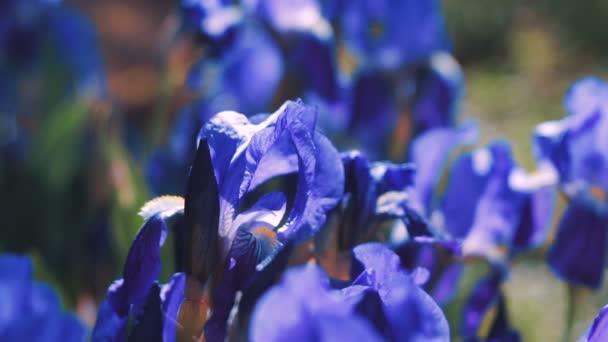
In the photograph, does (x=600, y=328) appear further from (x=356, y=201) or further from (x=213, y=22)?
(x=213, y=22)

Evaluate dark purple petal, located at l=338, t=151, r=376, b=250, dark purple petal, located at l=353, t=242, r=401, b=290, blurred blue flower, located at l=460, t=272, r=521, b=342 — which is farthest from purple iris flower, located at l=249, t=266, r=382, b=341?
blurred blue flower, located at l=460, t=272, r=521, b=342

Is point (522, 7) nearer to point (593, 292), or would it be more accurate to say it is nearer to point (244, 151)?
point (593, 292)

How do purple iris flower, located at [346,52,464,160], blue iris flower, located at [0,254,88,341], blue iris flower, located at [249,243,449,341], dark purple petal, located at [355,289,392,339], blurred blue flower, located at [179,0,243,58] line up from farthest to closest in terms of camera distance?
purple iris flower, located at [346,52,464,160] < blurred blue flower, located at [179,0,243,58] < blue iris flower, located at [0,254,88,341] < dark purple petal, located at [355,289,392,339] < blue iris flower, located at [249,243,449,341]

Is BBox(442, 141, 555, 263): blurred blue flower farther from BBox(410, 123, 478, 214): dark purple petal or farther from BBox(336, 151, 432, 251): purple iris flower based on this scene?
BBox(336, 151, 432, 251): purple iris flower

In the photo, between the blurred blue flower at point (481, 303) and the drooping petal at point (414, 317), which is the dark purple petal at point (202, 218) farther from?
the blurred blue flower at point (481, 303)

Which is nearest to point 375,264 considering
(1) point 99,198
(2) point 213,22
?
(2) point 213,22

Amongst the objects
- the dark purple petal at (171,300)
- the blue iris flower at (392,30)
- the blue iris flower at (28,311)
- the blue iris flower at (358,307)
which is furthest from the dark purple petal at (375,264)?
the blue iris flower at (392,30)

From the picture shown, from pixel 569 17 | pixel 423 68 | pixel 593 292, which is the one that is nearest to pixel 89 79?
pixel 423 68
